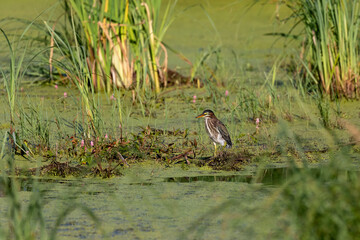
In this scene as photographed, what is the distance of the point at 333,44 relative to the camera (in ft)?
23.3

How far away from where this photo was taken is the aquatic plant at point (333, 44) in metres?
6.83

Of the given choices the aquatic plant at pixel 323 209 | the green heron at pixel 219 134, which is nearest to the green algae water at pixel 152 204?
the aquatic plant at pixel 323 209

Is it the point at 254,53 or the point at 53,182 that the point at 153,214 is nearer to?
the point at 53,182

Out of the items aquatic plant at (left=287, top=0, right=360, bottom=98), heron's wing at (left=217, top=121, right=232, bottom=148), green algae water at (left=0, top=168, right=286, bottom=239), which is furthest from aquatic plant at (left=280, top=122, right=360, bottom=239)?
aquatic plant at (left=287, top=0, right=360, bottom=98)

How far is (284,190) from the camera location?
10.1 feet

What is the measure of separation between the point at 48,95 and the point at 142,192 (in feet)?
12.9

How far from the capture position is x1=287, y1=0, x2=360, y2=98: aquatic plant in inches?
269

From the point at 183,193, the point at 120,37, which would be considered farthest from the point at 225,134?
the point at 120,37

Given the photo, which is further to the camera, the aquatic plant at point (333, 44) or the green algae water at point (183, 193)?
the aquatic plant at point (333, 44)

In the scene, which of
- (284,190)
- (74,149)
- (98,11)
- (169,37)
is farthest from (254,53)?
(284,190)

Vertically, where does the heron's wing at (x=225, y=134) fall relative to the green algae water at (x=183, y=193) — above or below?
above

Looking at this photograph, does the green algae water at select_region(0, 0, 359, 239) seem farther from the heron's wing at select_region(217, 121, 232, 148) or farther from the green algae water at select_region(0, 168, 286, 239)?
the heron's wing at select_region(217, 121, 232, 148)

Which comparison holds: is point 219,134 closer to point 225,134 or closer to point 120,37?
point 225,134

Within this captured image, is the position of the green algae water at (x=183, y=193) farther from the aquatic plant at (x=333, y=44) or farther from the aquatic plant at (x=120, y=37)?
the aquatic plant at (x=120, y=37)
